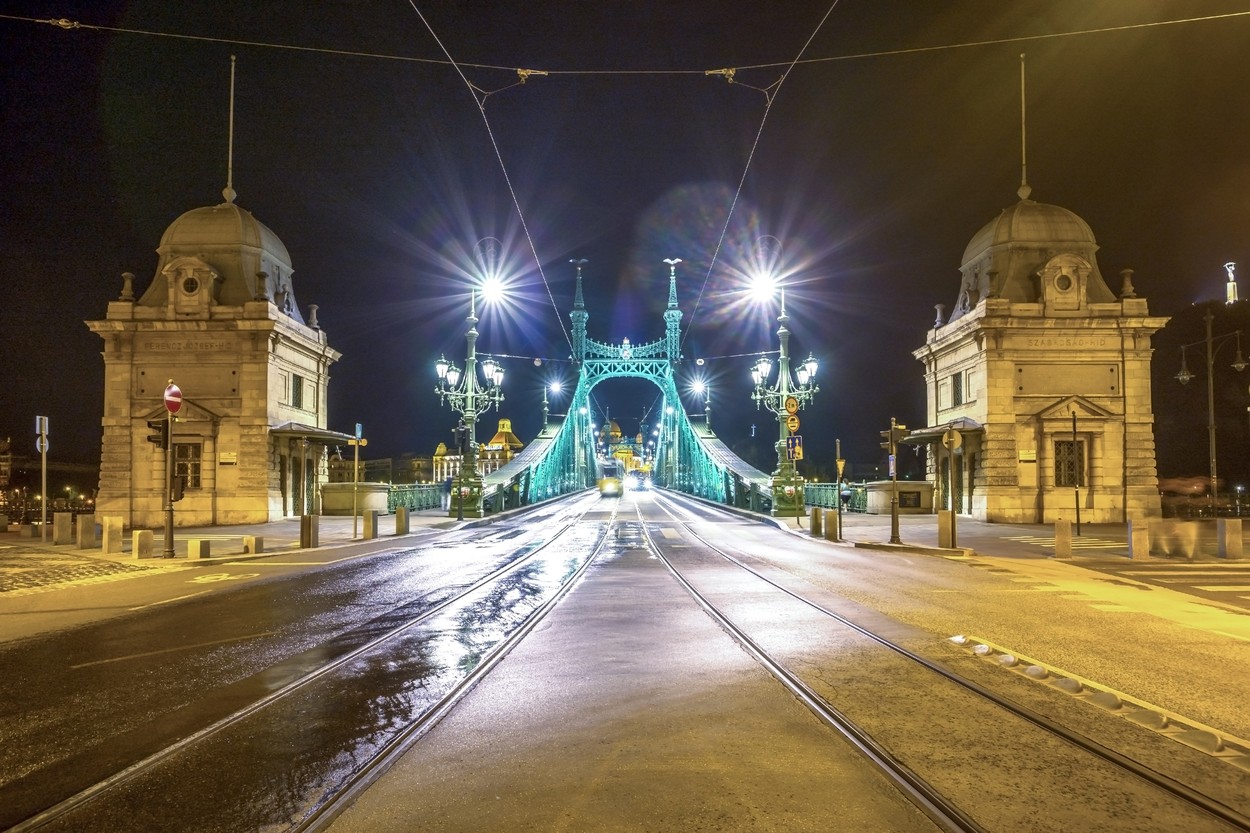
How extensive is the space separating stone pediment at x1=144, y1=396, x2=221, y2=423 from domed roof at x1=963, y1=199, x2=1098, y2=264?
30092 mm

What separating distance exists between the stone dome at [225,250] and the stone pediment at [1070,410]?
29111 millimetres

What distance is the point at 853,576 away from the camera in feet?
50.8

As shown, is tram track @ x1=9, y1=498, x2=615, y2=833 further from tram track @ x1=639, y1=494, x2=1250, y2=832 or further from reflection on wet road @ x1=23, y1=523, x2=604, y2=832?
tram track @ x1=639, y1=494, x2=1250, y2=832

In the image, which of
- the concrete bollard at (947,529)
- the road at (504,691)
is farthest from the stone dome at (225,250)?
the concrete bollard at (947,529)

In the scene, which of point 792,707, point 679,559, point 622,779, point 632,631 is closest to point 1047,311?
point 679,559

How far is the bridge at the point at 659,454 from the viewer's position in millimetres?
32531

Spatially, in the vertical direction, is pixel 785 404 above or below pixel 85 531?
above

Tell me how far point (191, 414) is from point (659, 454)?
3907 inches

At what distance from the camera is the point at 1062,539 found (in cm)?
1820

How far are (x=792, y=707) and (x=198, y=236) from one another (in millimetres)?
33071

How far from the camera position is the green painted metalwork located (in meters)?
44.9

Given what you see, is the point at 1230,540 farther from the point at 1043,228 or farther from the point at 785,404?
the point at 1043,228

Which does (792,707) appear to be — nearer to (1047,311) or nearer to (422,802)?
(422,802)

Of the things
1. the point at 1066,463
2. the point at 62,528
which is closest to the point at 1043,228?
the point at 1066,463
